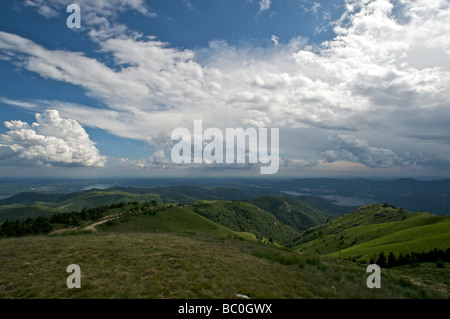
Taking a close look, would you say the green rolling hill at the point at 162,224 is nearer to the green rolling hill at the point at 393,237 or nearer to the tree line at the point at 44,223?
the tree line at the point at 44,223

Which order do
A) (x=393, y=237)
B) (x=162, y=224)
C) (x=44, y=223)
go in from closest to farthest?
(x=44, y=223) → (x=162, y=224) → (x=393, y=237)

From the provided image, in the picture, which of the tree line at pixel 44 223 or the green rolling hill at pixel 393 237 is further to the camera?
the green rolling hill at pixel 393 237

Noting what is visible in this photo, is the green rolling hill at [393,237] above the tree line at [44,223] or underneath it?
underneath

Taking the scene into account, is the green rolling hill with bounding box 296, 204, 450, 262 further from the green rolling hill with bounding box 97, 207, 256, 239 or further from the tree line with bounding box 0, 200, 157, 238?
the tree line with bounding box 0, 200, 157, 238

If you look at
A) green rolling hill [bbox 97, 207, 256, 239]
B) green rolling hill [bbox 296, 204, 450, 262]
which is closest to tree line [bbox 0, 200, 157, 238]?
green rolling hill [bbox 97, 207, 256, 239]

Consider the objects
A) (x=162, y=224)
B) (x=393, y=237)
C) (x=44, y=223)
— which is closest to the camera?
(x=44, y=223)

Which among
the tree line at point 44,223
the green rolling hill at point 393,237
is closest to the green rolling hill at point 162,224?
the tree line at point 44,223

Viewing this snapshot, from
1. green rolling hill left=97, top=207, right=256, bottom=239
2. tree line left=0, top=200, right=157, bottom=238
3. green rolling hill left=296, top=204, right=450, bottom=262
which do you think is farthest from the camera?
green rolling hill left=97, top=207, right=256, bottom=239

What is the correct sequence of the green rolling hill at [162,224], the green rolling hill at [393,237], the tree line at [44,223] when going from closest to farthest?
the tree line at [44,223]
the green rolling hill at [393,237]
the green rolling hill at [162,224]

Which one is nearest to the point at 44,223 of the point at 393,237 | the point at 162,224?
the point at 162,224

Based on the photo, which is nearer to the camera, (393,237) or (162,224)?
(162,224)

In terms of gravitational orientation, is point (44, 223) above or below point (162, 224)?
above

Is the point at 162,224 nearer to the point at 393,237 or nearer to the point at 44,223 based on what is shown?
the point at 44,223

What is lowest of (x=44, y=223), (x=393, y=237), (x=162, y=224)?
(x=393, y=237)
